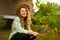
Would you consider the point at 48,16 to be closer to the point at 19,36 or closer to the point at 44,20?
the point at 44,20

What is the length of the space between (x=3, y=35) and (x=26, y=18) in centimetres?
519

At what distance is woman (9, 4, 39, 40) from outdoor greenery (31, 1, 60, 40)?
27 cm

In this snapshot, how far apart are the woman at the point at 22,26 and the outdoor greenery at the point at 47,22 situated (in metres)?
0.27

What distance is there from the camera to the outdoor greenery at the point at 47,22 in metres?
5.32

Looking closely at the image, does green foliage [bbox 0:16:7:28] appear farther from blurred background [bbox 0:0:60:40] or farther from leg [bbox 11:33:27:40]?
leg [bbox 11:33:27:40]

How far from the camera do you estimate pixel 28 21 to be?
5.11 meters

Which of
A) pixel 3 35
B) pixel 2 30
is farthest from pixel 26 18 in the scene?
pixel 2 30

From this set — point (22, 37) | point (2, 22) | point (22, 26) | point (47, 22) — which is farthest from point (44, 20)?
point (2, 22)

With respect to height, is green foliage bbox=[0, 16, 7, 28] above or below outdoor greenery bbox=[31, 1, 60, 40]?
below

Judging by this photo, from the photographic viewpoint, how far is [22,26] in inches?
201

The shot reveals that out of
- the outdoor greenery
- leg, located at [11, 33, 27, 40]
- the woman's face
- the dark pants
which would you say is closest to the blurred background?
the outdoor greenery

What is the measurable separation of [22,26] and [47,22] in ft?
4.28

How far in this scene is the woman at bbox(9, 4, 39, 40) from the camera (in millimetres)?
4951

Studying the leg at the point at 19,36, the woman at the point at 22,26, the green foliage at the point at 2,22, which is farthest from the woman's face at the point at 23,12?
the green foliage at the point at 2,22
